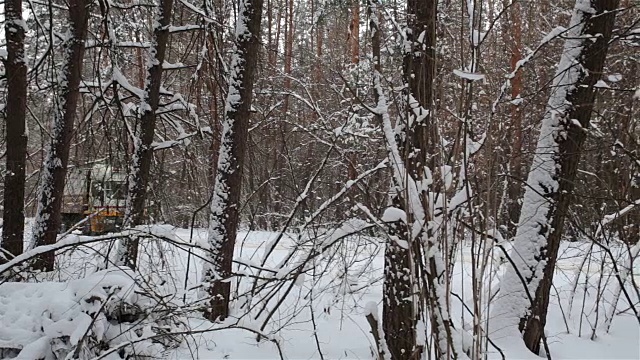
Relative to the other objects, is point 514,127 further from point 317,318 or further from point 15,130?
point 15,130

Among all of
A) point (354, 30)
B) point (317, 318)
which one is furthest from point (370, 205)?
point (354, 30)

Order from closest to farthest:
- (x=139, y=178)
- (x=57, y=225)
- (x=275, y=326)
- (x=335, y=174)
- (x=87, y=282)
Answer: (x=87, y=282) → (x=275, y=326) → (x=57, y=225) → (x=139, y=178) → (x=335, y=174)

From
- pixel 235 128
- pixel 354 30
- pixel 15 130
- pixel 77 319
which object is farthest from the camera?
pixel 354 30

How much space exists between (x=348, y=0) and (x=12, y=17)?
3167 millimetres

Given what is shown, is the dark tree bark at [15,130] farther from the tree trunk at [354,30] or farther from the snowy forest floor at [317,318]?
the tree trunk at [354,30]

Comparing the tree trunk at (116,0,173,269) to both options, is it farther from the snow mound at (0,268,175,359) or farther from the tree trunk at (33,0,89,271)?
the snow mound at (0,268,175,359)

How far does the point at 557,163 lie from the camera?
180 inches

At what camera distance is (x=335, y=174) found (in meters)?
13.4

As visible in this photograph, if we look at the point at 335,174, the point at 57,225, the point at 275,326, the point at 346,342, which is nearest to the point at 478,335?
the point at 346,342

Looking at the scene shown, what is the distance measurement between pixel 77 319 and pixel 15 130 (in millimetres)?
3035

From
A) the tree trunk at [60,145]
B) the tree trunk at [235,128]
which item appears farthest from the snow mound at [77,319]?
the tree trunk at [60,145]

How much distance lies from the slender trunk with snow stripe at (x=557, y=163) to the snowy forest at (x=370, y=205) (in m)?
0.02

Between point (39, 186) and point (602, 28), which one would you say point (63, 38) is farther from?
point (602, 28)

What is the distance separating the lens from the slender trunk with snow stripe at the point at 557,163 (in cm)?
448
